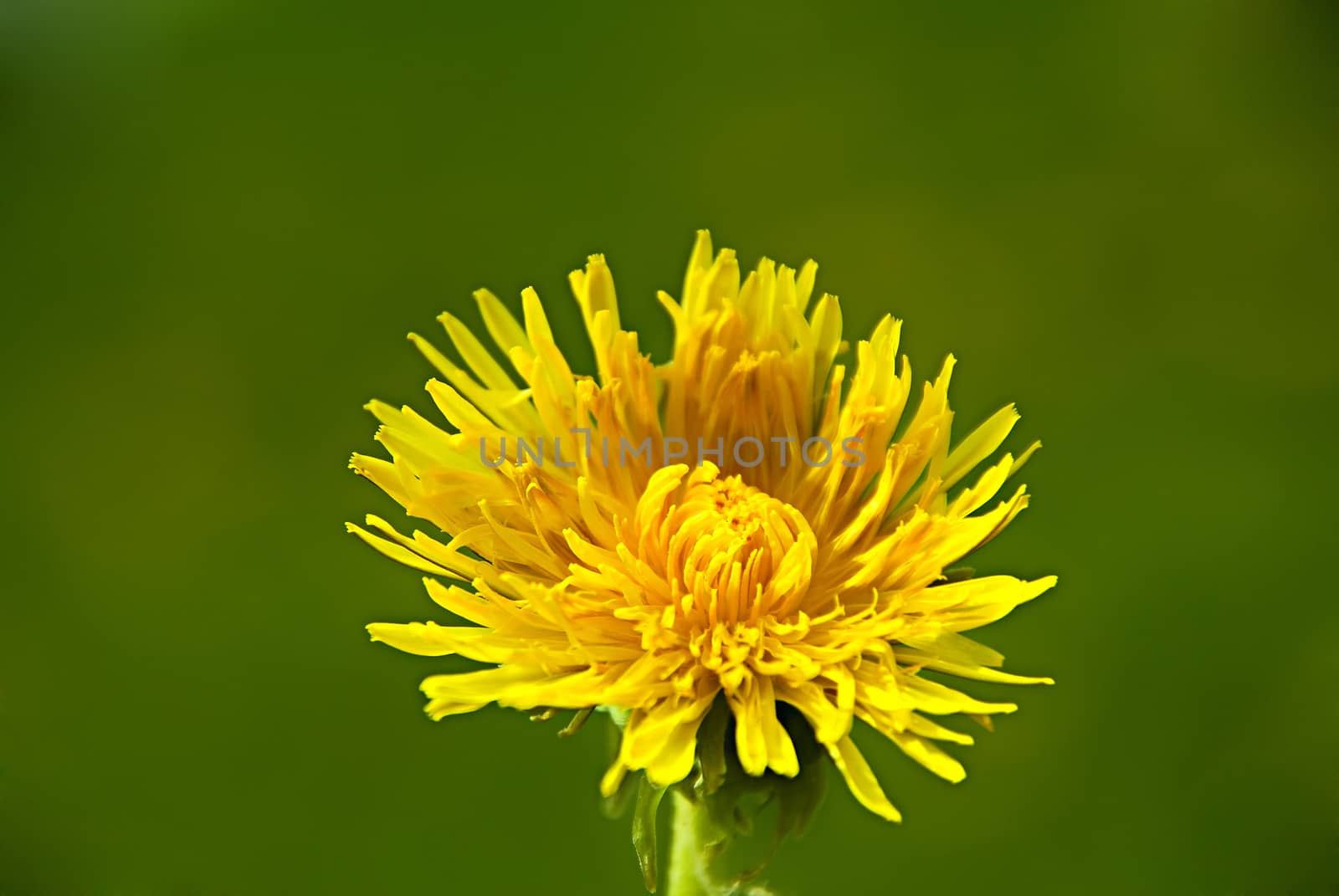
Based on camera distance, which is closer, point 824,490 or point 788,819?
point 788,819

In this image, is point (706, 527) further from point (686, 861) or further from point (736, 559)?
point (686, 861)

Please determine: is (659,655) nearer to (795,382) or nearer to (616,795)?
(616,795)

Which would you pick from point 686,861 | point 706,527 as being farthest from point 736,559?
point 686,861

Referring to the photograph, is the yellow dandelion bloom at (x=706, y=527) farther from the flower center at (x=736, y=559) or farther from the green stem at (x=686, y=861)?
the green stem at (x=686, y=861)

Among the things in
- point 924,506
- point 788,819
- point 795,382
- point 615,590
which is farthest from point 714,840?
point 795,382

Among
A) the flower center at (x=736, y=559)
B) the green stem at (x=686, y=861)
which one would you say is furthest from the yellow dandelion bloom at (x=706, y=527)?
the green stem at (x=686, y=861)

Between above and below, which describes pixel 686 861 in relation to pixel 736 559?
below
